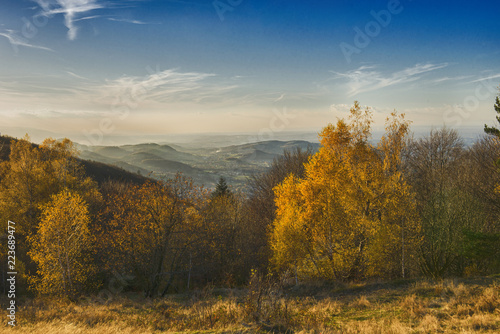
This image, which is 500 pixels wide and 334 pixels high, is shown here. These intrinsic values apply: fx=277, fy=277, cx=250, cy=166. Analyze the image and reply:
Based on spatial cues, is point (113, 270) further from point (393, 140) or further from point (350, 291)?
point (393, 140)

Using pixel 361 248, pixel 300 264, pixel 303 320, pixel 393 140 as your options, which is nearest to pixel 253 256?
pixel 300 264

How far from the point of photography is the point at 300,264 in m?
22.9

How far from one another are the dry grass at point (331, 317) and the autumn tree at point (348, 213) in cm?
560

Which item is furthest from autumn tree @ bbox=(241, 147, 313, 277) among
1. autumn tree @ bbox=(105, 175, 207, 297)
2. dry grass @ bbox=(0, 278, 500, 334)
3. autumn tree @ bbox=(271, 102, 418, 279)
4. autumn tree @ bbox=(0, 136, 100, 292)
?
autumn tree @ bbox=(0, 136, 100, 292)

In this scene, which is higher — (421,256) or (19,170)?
(19,170)

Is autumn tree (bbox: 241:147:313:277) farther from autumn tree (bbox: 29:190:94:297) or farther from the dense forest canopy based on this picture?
autumn tree (bbox: 29:190:94:297)

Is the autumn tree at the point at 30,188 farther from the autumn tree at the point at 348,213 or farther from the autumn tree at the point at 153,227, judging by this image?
the autumn tree at the point at 348,213

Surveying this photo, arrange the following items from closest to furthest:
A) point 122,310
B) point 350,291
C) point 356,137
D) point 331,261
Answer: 1. point 122,310
2. point 350,291
3. point 331,261
4. point 356,137

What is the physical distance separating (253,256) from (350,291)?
19917mm

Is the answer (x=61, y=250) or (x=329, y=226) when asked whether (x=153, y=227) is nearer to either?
(x=61, y=250)

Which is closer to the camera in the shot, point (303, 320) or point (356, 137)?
point (303, 320)

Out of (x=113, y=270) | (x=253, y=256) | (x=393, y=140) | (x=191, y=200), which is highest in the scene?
(x=393, y=140)

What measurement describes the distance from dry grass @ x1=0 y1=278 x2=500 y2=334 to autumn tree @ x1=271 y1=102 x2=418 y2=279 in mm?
5603

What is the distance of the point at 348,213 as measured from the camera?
71.7ft
